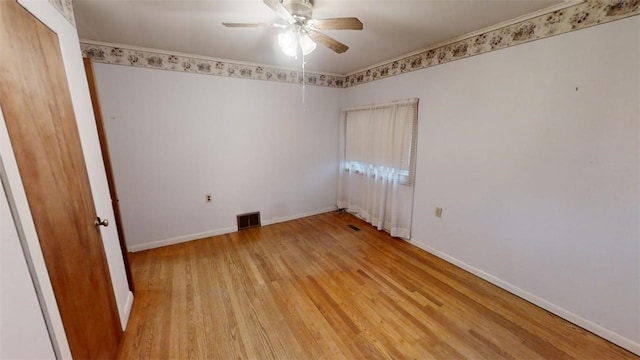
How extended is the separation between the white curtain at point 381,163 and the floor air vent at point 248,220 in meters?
1.51

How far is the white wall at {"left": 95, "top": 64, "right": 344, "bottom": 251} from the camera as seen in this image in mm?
2574

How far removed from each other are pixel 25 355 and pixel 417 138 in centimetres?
310

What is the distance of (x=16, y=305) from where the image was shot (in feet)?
2.44

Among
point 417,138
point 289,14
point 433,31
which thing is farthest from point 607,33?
point 289,14

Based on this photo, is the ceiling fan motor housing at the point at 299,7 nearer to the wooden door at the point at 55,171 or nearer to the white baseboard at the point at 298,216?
the wooden door at the point at 55,171

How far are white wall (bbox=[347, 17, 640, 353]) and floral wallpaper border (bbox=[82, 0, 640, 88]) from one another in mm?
68

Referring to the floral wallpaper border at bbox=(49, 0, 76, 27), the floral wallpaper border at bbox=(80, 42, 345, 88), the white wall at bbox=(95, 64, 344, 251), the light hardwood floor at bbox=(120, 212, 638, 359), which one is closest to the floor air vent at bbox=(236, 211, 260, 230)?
the white wall at bbox=(95, 64, 344, 251)

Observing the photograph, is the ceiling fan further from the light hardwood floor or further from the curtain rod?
the light hardwood floor

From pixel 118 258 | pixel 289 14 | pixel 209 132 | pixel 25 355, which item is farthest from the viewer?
pixel 209 132

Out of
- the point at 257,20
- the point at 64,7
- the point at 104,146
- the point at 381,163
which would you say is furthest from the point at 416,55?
the point at 104,146

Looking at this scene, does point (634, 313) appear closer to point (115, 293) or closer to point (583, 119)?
point (583, 119)

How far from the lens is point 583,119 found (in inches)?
64.5

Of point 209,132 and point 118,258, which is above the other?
point 209,132

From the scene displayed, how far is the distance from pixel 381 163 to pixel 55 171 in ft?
9.91
